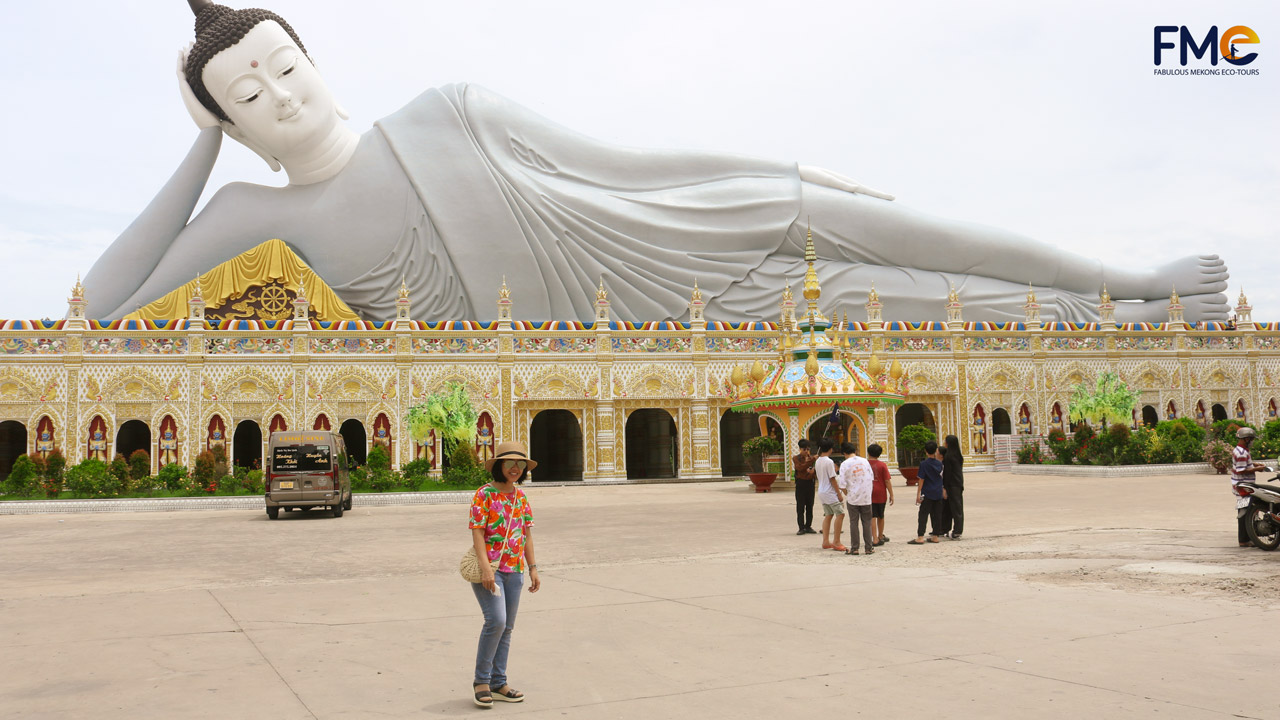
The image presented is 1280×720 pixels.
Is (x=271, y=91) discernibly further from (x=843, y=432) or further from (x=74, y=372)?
(x=843, y=432)

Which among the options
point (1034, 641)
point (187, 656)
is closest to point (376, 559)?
point (187, 656)

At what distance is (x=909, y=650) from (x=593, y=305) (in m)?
27.0

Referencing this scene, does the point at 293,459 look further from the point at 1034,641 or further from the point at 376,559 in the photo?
the point at 1034,641

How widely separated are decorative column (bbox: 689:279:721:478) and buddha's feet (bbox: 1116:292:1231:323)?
51.1 feet

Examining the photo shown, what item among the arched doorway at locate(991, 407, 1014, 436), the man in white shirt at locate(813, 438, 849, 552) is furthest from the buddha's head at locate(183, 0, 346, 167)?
the man in white shirt at locate(813, 438, 849, 552)

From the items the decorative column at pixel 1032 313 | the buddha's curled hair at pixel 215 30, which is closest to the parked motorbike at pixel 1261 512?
Answer: the decorative column at pixel 1032 313

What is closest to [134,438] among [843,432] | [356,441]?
[356,441]

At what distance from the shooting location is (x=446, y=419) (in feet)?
89.2

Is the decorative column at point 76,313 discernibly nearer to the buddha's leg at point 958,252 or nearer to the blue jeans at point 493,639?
the buddha's leg at point 958,252

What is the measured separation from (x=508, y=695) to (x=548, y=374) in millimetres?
25140

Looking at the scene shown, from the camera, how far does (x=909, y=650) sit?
6.30 meters

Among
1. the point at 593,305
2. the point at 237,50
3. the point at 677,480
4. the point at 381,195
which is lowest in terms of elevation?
the point at 677,480

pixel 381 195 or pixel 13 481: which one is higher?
pixel 381 195

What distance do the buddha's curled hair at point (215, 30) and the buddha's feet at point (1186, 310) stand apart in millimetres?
29821
